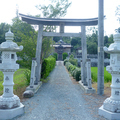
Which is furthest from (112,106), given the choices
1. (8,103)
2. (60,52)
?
(60,52)

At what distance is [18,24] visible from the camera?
12062 mm

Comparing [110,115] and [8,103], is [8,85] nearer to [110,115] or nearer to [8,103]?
[8,103]

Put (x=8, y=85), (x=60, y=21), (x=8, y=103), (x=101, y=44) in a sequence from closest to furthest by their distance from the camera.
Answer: (x=8, y=103), (x=8, y=85), (x=101, y=44), (x=60, y=21)

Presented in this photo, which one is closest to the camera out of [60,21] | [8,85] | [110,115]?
[110,115]

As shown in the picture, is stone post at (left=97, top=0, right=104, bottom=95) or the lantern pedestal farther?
stone post at (left=97, top=0, right=104, bottom=95)

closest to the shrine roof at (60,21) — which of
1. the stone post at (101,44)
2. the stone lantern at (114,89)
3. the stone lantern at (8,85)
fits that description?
the stone post at (101,44)

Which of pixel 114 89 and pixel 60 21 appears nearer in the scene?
pixel 114 89

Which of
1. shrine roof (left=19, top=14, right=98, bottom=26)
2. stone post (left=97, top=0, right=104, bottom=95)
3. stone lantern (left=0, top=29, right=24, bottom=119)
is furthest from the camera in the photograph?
shrine roof (left=19, top=14, right=98, bottom=26)

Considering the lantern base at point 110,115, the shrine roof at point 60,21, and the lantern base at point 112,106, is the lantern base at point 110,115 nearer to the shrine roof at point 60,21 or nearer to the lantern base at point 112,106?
the lantern base at point 112,106

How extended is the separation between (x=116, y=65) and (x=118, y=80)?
0.46 metres

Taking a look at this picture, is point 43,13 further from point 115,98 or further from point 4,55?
point 115,98

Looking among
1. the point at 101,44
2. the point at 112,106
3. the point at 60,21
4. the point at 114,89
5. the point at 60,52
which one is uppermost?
the point at 60,21

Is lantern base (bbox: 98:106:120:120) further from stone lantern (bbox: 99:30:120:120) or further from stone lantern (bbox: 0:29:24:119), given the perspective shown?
stone lantern (bbox: 0:29:24:119)

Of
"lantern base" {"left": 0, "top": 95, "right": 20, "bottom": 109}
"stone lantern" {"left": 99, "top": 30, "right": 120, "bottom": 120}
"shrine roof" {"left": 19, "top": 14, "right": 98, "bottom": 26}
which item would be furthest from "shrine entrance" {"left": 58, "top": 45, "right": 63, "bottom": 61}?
"lantern base" {"left": 0, "top": 95, "right": 20, "bottom": 109}
